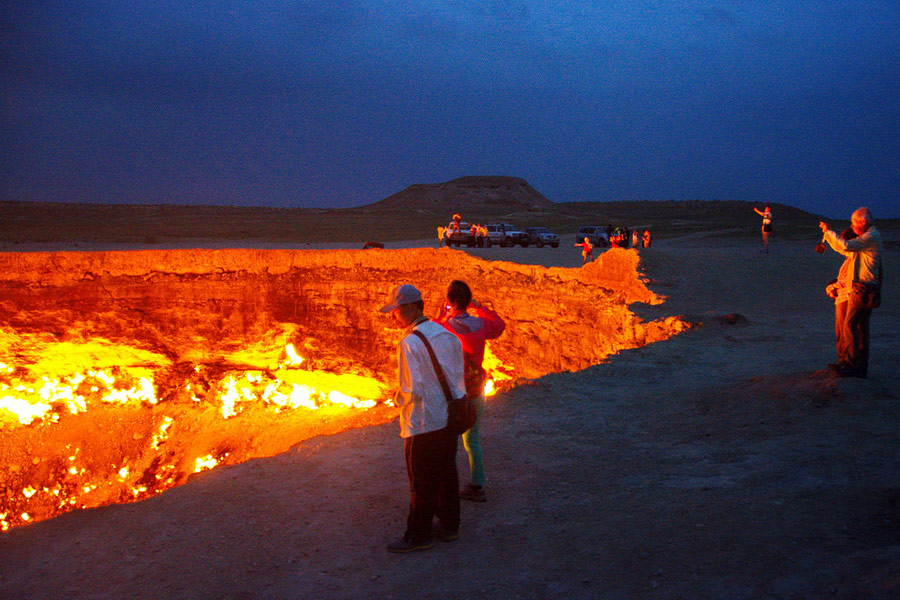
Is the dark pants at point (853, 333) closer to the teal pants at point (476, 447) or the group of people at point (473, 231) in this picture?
the teal pants at point (476, 447)

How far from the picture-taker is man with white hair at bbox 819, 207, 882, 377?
5.26 metres

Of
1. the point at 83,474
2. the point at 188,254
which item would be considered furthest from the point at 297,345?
the point at 83,474

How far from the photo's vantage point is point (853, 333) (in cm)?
545

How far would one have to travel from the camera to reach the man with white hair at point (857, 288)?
5.26m

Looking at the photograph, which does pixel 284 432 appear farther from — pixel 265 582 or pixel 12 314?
pixel 265 582

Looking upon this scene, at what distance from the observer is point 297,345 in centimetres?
1622

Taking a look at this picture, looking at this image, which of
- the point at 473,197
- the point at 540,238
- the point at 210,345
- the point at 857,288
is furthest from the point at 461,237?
the point at 473,197

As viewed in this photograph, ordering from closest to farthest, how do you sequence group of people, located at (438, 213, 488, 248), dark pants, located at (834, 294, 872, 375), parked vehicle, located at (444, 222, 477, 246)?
dark pants, located at (834, 294, 872, 375), parked vehicle, located at (444, 222, 477, 246), group of people, located at (438, 213, 488, 248)

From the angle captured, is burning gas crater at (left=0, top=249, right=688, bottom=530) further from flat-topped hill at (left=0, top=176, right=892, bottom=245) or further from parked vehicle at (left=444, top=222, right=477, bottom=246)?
flat-topped hill at (left=0, top=176, right=892, bottom=245)

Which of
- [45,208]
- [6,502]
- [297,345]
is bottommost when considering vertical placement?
[6,502]

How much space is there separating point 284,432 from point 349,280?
408cm

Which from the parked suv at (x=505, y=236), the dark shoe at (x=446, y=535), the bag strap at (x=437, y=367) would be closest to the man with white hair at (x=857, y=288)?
the bag strap at (x=437, y=367)

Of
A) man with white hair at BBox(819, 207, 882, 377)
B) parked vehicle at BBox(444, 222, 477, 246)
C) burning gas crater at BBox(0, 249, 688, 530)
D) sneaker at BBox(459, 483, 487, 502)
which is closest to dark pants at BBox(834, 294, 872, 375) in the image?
man with white hair at BBox(819, 207, 882, 377)

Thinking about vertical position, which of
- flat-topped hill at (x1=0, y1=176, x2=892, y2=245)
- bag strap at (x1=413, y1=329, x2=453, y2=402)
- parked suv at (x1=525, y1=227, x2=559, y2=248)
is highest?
flat-topped hill at (x1=0, y1=176, x2=892, y2=245)
